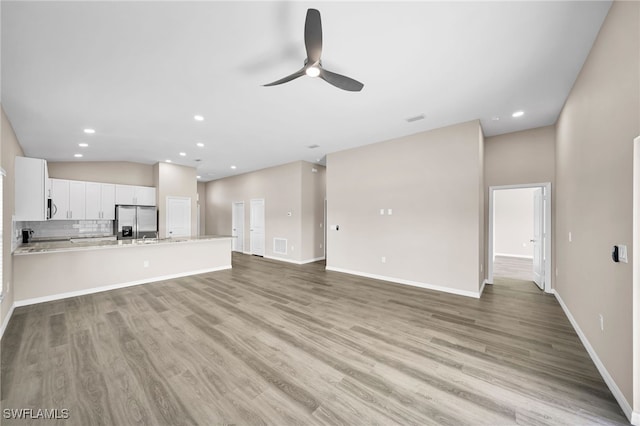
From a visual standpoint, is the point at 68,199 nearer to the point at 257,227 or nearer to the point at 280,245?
the point at 257,227

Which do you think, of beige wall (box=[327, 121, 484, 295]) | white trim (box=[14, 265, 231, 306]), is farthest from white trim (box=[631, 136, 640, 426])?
white trim (box=[14, 265, 231, 306])

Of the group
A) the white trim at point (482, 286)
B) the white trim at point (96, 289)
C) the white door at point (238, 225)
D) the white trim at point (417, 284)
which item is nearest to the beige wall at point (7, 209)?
the white trim at point (96, 289)

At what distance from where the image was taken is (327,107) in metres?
3.48

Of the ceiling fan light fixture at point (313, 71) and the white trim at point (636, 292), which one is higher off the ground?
the ceiling fan light fixture at point (313, 71)

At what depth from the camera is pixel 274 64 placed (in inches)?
96.6

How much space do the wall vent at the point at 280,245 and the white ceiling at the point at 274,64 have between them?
3875 millimetres

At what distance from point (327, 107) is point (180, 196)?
573 cm

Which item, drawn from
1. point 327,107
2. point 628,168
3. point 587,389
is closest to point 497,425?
point 587,389

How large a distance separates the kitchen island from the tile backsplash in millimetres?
1669

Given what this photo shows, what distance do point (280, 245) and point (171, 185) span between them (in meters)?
3.57

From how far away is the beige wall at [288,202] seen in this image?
22.9ft

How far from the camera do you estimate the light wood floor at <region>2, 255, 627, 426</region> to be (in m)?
1.69

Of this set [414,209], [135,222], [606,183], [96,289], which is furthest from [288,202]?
[606,183]

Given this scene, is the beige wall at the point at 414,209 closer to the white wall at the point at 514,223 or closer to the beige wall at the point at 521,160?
the beige wall at the point at 521,160
